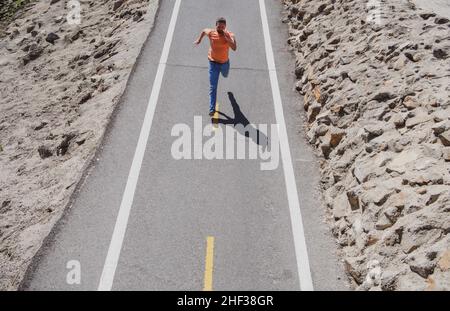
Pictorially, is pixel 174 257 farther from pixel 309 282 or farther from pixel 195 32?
pixel 195 32

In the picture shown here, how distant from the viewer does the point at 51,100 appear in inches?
543

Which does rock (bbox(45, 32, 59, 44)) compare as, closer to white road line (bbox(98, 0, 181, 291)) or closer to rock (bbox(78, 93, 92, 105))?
rock (bbox(78, 93, 92, 105))

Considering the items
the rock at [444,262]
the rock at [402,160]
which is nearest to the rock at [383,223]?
the rock at [402,160]

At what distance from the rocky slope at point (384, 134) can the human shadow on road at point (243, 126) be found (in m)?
1.05

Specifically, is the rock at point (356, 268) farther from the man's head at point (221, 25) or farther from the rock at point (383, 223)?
the man's head at point (221, 25)

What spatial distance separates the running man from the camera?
10.9 m

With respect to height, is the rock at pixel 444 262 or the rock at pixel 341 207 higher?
the rock at pixel 444 262

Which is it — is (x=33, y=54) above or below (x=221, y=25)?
below

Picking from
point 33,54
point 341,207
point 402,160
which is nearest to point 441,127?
point 402,160

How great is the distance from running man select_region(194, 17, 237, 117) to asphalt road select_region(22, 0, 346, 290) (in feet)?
1.57

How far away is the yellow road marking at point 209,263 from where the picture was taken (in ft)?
23.8

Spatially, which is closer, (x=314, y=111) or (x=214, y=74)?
(x=314, y=111)

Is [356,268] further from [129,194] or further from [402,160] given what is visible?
[129,194]

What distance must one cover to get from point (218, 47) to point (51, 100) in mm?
5620
